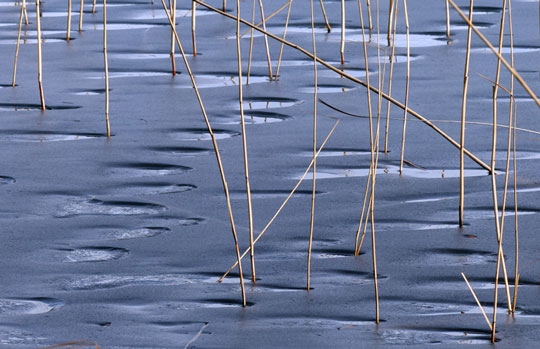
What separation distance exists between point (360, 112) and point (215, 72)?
107 centimetres

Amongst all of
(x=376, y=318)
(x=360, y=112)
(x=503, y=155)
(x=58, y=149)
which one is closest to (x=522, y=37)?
(x=360, y=112)

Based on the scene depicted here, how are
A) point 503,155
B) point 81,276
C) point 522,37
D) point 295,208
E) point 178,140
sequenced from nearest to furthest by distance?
point 81,276
point 295,208
point 503,155
point 178,140
point 522,37

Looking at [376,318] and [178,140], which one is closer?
[376,318]

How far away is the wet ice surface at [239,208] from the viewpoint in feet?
7.74

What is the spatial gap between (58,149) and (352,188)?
1187mm

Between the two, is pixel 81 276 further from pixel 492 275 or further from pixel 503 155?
pixel 503 155

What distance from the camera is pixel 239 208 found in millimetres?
3215

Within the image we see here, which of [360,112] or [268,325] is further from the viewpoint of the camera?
[360,112]

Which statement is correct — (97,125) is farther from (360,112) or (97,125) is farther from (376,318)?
(376,318)

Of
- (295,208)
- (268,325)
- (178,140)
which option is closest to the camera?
(268,325)

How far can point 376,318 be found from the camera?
234 cm

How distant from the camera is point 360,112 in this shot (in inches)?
171

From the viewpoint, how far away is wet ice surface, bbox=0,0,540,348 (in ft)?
7.74

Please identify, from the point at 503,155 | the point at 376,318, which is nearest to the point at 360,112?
the point at 503,155
